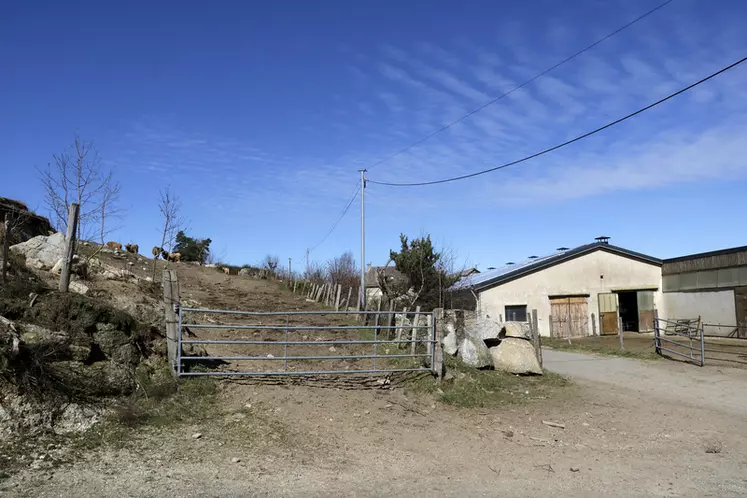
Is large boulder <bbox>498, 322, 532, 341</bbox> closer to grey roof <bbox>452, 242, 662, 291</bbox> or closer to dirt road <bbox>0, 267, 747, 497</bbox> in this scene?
dirt road <bbox>0, 267, 747, 497</bbox>

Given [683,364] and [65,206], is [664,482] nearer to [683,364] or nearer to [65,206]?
[683,364]

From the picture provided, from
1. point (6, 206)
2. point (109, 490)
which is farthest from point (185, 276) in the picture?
point (109, 490)

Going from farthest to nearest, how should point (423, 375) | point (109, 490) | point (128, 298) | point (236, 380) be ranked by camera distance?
point (128, 298)
point (423, 375)
point (236, 380)
point (109, 490)

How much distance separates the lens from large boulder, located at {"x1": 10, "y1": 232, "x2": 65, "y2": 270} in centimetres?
1279

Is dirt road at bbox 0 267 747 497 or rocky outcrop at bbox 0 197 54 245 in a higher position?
rocky outcrop at bbox 0 197 54 245

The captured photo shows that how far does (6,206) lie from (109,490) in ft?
53.2

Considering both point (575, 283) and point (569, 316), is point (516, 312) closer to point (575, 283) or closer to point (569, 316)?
point (569, 316)

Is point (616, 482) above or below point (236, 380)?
below

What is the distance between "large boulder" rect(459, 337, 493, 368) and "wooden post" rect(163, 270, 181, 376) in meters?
5.89

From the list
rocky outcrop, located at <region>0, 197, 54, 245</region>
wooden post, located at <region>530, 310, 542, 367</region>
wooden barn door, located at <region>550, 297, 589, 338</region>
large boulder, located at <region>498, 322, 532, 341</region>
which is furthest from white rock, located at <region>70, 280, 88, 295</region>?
wooden barn door, located at <region>550, 297, 589, 338</region>

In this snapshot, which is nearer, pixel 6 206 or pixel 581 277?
pixel 6 206

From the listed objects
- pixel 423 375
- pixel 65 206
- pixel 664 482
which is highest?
pixel 65 206

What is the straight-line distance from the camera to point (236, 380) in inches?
345

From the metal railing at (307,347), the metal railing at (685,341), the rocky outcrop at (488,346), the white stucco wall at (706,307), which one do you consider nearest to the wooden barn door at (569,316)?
the metal railing at (685,341)
